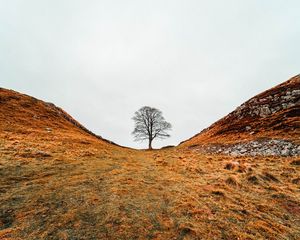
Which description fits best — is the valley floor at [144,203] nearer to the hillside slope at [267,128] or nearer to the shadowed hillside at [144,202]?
the shadowed hillside at [144,202]

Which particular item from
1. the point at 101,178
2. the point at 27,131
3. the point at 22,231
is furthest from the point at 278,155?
the point at 27,131

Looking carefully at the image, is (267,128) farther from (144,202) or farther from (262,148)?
(144,202)

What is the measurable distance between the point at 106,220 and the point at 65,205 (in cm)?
261

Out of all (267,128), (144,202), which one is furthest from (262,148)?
(144,202)

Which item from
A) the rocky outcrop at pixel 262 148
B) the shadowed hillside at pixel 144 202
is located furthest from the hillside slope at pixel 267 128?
the shadowed hillside at pixel 144 202

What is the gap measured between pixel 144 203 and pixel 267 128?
107 ft

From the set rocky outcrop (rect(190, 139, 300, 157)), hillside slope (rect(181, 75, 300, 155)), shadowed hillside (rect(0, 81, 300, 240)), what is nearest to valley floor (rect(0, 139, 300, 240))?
shadowed hillside (rect(0, 81, 300, 240))

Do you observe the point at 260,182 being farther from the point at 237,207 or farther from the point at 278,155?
the point at 278,155

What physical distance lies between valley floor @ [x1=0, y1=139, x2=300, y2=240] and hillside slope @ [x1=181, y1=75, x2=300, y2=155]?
11752 millimetres

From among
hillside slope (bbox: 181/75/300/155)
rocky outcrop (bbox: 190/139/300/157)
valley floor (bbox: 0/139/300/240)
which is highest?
hillside slope (bbox: 181/75/300/155)

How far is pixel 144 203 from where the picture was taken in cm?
1085

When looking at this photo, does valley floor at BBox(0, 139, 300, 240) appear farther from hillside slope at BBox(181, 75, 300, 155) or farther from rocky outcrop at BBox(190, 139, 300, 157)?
hillside slope at BBox(181, 75, 300, 155)

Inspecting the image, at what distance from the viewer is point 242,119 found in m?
48.5

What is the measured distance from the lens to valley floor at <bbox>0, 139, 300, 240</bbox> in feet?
27.6
